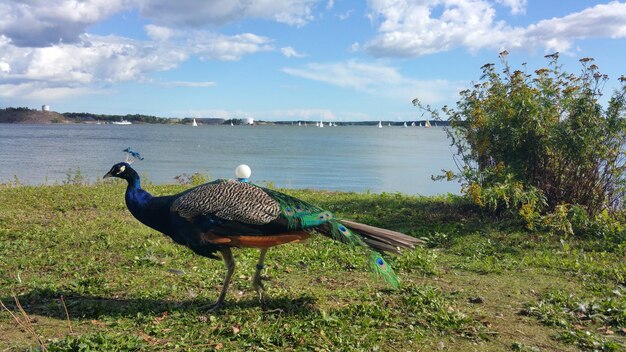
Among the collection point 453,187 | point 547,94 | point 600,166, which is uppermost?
point 547,94

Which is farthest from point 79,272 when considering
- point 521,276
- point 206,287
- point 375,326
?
point 521,276

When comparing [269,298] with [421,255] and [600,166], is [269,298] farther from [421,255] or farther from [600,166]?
[600,166]

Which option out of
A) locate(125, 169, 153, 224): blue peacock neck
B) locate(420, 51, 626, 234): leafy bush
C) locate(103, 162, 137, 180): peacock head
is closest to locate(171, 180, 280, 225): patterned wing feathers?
locate(125, 169, 153, 224): blue peacock neck

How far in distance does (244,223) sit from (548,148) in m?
6.07

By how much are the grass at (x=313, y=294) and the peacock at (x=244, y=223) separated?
484mm

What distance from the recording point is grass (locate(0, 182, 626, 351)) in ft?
14.8

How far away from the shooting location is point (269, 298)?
17.5 feet

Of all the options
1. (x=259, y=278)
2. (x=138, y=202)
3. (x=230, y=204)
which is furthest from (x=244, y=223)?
(x=138, y=202)

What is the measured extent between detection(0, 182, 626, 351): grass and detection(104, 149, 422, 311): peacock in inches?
19.0

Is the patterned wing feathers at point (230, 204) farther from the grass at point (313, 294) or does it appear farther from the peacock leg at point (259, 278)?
the grass at point (313, 294)

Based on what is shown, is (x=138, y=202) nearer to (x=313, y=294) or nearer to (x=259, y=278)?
(x=259, y=278)

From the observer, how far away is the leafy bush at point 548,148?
853cm

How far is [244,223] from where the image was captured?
482cm

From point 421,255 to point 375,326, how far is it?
2622 mm
